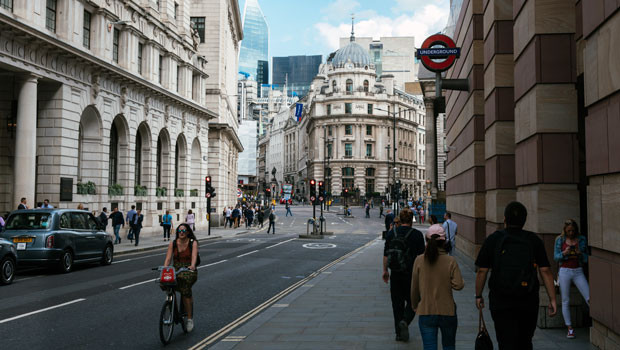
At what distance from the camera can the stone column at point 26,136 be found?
857 inches

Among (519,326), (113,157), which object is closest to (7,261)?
(519,326)

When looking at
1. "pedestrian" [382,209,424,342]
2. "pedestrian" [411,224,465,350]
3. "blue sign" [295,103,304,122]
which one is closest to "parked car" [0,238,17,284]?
"pedestrian" [382,209,424,342]

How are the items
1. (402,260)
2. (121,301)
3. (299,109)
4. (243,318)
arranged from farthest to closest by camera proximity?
(299,109) < (121,301) < (243,318) < (402,260)

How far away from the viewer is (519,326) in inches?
203

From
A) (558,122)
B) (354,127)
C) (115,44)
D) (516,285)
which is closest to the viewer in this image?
(516,285)

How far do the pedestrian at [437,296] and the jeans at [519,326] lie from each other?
0.56 meters

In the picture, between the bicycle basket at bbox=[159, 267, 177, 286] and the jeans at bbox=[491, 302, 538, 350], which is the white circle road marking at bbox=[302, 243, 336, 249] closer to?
the bicycle basket at bbox=[159, 267, 177, 286]

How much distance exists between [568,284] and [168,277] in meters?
5.64

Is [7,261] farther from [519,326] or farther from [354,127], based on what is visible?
[354,127]

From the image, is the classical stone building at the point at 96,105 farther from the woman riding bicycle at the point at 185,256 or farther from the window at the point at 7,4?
the woman riding bicycle at the point at 185,256

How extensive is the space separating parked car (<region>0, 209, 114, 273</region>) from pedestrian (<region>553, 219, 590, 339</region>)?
1257 centimetres

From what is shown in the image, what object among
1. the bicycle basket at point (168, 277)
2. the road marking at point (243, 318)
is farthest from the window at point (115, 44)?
the bicycle basket at point (168, 277)

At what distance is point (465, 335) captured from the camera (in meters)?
7.93

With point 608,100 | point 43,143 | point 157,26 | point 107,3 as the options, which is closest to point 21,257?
point 43,143
